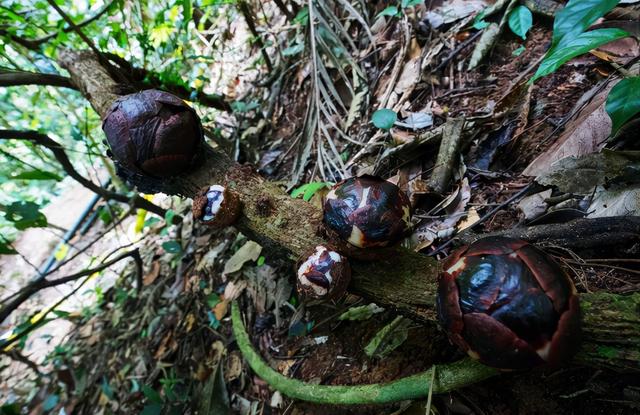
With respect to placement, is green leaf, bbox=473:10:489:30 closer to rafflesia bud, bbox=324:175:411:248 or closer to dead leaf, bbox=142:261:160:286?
rafflesia bud, bbox=324:175:411:248

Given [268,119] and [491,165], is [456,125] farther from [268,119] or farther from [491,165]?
[268,119]

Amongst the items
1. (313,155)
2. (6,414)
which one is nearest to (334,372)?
(313,155)

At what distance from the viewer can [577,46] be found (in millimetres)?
1120

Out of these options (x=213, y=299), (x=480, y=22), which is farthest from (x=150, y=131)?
(x=480, y=22)

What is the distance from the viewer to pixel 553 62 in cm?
114

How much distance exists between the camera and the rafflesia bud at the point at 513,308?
999 millimetres

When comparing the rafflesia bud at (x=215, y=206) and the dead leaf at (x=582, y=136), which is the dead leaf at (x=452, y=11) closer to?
the dead leaf at (x=582, y=136)

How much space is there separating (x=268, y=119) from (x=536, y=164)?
2.17m

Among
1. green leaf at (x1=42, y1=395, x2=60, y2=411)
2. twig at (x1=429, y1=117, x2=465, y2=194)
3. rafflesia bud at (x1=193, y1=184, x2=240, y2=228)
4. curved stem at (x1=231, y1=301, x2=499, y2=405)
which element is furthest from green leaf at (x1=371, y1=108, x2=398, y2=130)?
green leaf at (x1=42, y1=395, x2=60, y2=411)

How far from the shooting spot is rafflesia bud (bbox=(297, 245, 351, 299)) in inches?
52.0

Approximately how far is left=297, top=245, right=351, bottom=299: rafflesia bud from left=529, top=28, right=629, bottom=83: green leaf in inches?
33.5

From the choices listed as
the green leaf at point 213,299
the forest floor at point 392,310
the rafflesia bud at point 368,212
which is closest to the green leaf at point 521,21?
the forest floor at point 392,310

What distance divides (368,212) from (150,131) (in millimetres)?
948

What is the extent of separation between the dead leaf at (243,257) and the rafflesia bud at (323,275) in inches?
41.7
